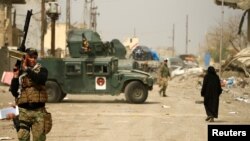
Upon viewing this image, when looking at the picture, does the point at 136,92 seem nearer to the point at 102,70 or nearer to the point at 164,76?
the point at 102,70

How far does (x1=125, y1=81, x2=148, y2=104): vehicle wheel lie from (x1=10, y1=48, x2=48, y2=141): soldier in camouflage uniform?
1402 centimetres

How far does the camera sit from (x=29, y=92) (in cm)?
871

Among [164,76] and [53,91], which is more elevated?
[164,76]

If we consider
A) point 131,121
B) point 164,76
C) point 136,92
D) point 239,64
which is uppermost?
point 239,64

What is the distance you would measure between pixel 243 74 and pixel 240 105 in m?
13.8

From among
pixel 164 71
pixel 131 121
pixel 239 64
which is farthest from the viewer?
pixel 239 64

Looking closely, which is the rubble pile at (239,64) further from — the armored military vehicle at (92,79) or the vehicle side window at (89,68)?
the vehicle side window at (89,68)

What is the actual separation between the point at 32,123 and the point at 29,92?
0.45 m

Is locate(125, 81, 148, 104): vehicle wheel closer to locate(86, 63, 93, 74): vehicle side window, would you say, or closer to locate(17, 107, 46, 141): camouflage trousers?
locate(86, 63, 93, 74): vehicle side window

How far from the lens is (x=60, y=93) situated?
22891 millimetres

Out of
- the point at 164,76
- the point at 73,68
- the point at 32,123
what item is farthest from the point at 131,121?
the point at 164,76

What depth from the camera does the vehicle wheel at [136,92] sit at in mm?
22766

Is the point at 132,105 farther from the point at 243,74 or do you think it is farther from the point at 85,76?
the point at 243,74

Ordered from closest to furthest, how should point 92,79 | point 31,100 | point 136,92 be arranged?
1. point 31,100
2. point 92,79
3. point 136,92
